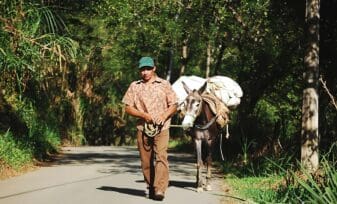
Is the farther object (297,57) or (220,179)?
(297,57)

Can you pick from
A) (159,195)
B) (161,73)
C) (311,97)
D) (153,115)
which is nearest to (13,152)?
(153,115)

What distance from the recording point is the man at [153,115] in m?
10.9

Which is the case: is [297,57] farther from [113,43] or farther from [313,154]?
[113,43]

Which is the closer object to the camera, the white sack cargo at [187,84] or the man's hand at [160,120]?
the man's hand at [160,120]

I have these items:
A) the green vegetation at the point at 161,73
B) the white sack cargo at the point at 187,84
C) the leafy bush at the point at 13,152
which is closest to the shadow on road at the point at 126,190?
the green vegetation at the point at 161,73

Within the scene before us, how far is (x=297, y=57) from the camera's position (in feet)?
67.2

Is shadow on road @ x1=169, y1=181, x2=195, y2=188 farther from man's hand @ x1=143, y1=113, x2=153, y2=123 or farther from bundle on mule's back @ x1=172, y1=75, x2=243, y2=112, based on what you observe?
bundle on mule's back @ x1=172, y1=75, x2=243, y2=112

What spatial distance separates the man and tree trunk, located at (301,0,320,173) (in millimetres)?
2796

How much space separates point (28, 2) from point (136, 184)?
454 cm

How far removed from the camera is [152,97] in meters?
11.0

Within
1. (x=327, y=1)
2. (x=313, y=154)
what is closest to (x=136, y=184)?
(x=313, y=154)

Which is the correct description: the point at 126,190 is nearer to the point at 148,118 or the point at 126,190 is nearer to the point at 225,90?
the point at 148,118

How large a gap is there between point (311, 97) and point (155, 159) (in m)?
3.25

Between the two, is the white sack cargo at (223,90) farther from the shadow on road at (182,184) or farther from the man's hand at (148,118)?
the man's hand at (148,118)
